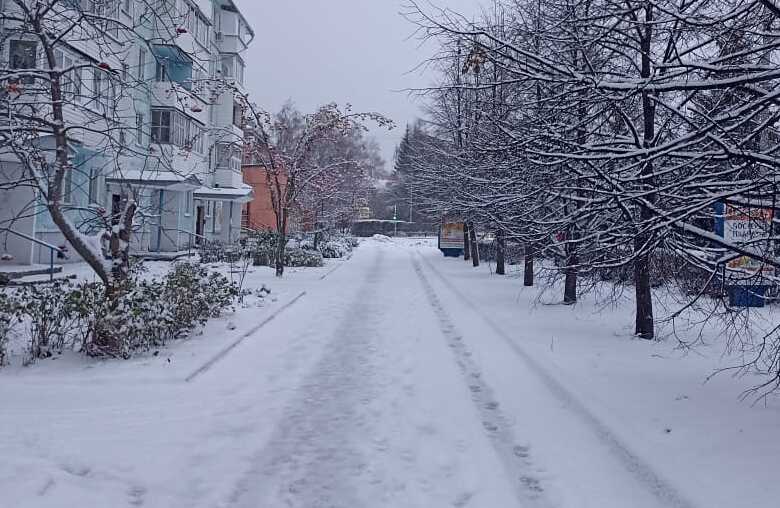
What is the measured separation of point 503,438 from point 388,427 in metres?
0.99

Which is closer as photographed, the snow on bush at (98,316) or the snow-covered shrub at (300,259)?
the snow on bush at (98,316)

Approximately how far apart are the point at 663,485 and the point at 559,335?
6.49 meters

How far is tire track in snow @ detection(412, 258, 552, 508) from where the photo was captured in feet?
14.9

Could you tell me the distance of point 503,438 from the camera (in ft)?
18.7

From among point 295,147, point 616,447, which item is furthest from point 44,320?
point 295,147

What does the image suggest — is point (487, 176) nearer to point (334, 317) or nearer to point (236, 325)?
point (334, 317)

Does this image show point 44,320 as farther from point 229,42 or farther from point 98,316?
point 229,42

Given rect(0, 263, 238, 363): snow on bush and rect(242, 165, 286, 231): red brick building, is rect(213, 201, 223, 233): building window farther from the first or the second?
rect(0, 263, 238, 363): snow on bush

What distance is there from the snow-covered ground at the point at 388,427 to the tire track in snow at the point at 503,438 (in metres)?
0.02

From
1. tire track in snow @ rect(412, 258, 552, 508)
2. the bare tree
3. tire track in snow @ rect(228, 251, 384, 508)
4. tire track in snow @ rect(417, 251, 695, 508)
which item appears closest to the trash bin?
tire track in snow @ rect(417, 251, 695, 508)

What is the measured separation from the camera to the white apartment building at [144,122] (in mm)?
8094

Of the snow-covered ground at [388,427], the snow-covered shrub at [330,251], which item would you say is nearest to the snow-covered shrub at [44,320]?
the snow-covered ground at [388,427]

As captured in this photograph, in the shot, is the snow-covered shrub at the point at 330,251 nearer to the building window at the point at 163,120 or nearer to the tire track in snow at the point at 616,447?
the building window at the point at 163,120

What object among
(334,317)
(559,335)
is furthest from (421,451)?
(334,317)
